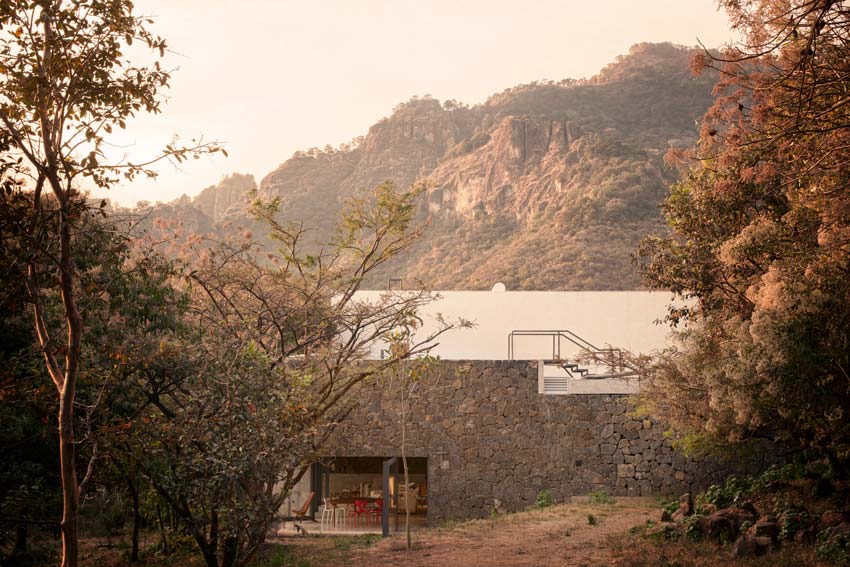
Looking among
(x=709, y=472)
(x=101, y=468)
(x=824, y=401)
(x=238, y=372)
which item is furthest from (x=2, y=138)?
(x=709, y=472)

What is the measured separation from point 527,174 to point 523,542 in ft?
118

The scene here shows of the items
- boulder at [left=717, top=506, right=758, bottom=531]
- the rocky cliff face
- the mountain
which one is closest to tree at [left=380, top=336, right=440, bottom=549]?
boulder at [left=717, top=506, right=758, bottom=531]

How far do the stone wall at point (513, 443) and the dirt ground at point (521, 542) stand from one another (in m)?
1.36

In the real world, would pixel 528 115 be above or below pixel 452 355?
above

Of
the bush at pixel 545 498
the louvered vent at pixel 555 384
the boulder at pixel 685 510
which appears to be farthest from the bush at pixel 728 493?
the louvered vent at pixel 555 384

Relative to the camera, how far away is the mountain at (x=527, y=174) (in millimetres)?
37469

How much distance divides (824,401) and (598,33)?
4695cm

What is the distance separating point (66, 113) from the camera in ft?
23.3

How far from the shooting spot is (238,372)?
8828mm

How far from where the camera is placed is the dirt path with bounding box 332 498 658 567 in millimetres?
11031

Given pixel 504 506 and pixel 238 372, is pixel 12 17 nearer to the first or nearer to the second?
pixel 238 372

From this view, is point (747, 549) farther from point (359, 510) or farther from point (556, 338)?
point (556, 338)

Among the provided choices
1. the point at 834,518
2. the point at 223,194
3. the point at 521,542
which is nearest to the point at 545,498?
the point at 521,542

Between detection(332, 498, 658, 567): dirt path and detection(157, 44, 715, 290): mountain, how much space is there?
66.1 ft
